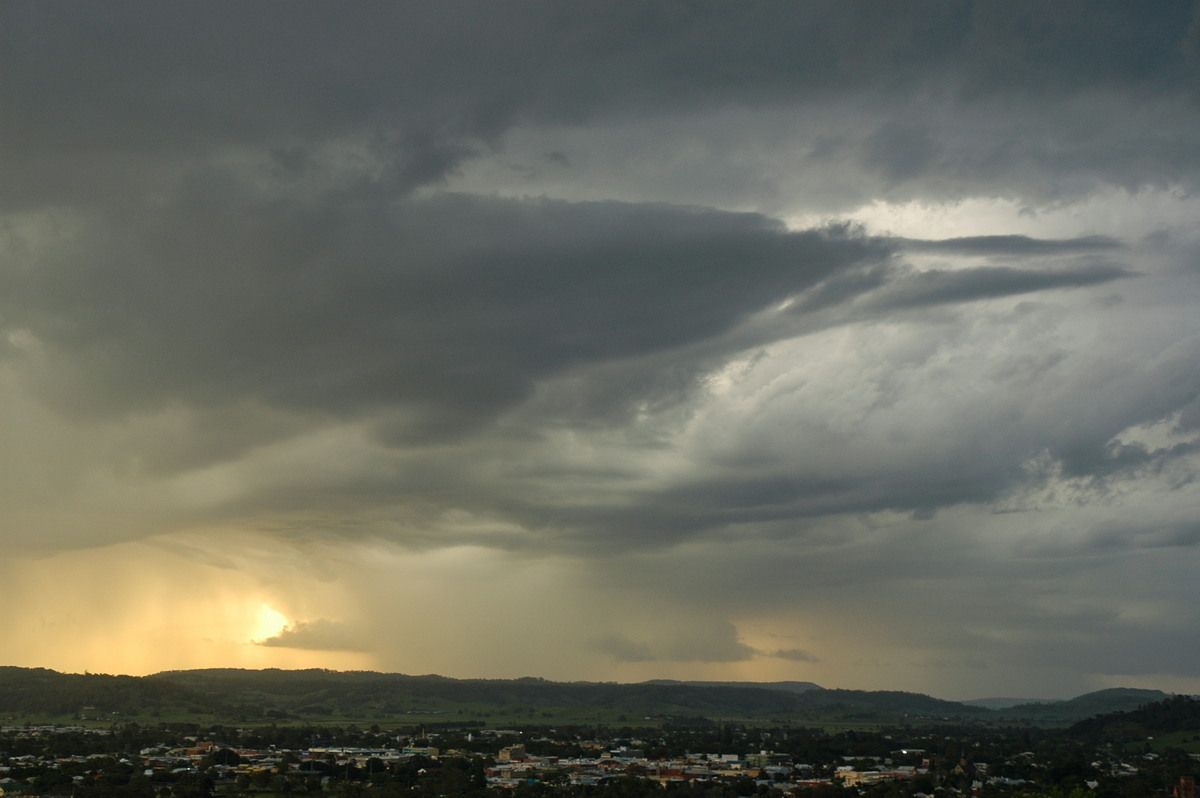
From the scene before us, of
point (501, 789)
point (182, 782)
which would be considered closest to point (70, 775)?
point (182, 782)

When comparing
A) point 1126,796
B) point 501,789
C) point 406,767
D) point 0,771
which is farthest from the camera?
point 406,767

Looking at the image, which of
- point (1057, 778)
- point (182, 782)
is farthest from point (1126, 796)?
point (182, 782)

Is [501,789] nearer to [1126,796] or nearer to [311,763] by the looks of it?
[311,763]

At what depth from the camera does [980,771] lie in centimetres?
19838

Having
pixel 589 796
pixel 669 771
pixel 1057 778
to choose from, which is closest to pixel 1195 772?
pixel 1057 778

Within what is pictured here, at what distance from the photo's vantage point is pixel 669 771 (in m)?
194

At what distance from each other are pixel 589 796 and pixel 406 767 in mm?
53950

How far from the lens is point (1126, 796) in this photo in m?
146

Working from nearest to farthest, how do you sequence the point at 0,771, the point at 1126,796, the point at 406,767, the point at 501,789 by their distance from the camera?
the point at 1126,796 < the point at 501,789 < the point at 0,771 < the point at 406,767

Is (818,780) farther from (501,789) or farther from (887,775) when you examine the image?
(501,789)

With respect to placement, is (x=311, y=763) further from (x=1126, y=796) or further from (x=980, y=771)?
(x=1126, y=796)

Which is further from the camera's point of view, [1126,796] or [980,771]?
[980,771]

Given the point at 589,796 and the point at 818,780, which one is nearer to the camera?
the point at 589,796

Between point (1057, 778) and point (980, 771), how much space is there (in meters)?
24.6
